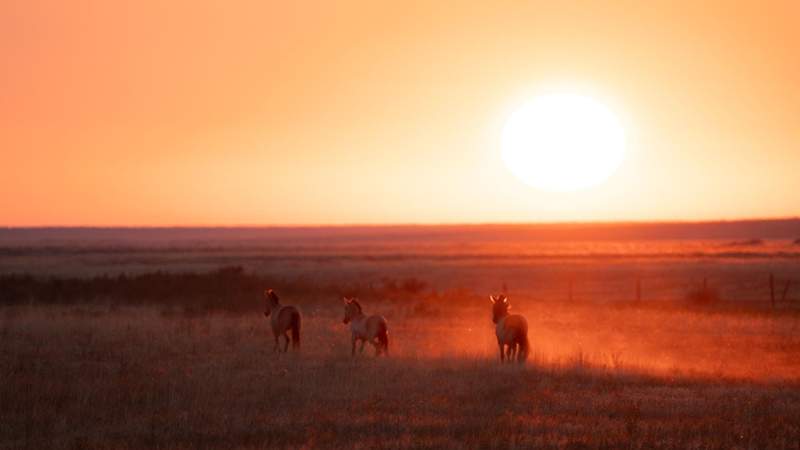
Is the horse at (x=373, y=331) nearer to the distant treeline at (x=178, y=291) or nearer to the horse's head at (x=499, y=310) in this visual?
the horse's head at (x=499, y=310)

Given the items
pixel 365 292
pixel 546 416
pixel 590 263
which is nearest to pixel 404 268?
pixel 590 263

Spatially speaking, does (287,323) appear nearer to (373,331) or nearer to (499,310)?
(373,331)

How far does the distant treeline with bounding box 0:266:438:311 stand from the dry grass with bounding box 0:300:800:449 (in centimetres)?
930

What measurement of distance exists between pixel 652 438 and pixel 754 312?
24944 mm

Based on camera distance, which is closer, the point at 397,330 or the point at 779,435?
the point at 779,435

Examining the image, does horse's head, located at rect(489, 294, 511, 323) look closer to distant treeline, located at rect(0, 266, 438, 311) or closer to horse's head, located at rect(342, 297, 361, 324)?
horse's head, located at rect(342, 297, 361, 324)

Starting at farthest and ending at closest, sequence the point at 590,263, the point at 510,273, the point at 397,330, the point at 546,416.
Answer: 1. the point at 590,263
2. the point at 510,273
3. the point at 397,330
4. the point at 546,416

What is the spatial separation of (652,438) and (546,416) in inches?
76.7

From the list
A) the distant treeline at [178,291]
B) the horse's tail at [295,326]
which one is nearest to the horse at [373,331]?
the horse's tail at [295,326]

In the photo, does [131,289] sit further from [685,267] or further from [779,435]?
[685,267]

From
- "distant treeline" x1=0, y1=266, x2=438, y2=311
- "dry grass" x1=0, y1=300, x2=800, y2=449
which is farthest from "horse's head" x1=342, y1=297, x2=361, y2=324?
"distant treeline" x1=0, y1=266, x2=438, y2=311

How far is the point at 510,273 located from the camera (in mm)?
68062

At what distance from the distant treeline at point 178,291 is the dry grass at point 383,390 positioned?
9298mm

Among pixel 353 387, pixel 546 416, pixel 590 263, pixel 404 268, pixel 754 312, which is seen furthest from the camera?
pixel 590 263
